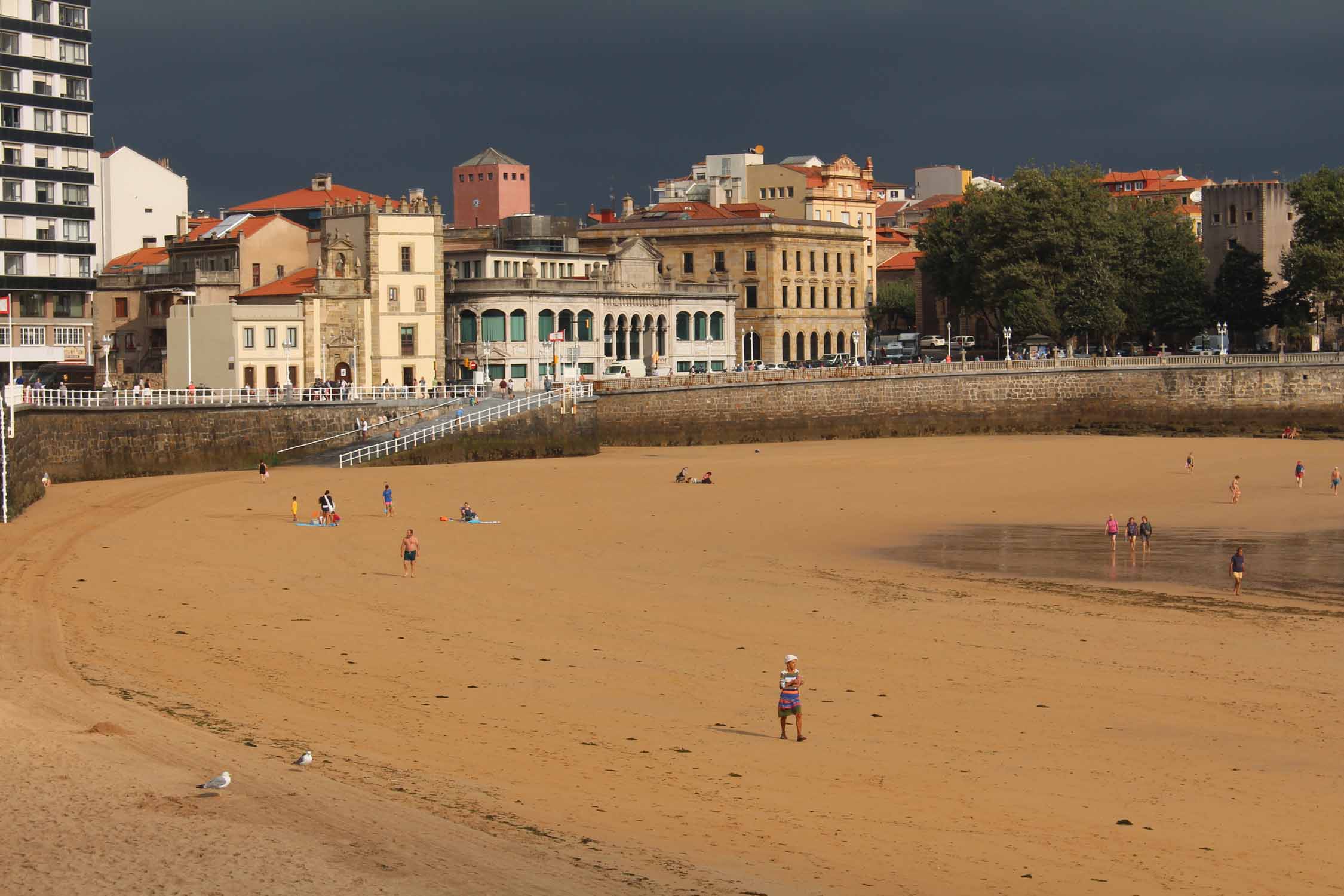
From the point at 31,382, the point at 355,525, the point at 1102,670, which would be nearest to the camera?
the point at 1102,670

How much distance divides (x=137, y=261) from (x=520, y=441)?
30.6 metres

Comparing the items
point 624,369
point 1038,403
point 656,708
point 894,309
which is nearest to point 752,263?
point 624,369

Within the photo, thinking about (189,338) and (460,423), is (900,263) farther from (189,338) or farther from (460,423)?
(460,423)

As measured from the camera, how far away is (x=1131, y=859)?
14.7 m

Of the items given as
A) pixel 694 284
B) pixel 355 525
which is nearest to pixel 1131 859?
pixel 355 525

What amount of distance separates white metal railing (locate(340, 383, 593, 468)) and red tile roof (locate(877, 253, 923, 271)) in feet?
219

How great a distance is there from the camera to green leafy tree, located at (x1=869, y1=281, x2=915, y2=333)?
381 ft

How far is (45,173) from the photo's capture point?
61375mm

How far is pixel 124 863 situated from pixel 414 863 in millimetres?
2187

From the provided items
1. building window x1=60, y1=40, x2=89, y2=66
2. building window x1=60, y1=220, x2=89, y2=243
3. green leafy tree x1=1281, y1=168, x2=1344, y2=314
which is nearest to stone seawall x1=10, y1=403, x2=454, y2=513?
building window x1=60, y1=220, x2=89, y2=243

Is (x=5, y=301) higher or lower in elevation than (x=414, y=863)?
higher

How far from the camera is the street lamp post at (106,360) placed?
218 feet

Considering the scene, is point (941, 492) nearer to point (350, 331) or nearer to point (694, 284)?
point (350, 331)

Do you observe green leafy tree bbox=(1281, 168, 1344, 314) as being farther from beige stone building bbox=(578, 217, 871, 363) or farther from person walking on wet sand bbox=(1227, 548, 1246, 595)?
person walking on wet sand bbox=(1227, 548, 1246, 595)
